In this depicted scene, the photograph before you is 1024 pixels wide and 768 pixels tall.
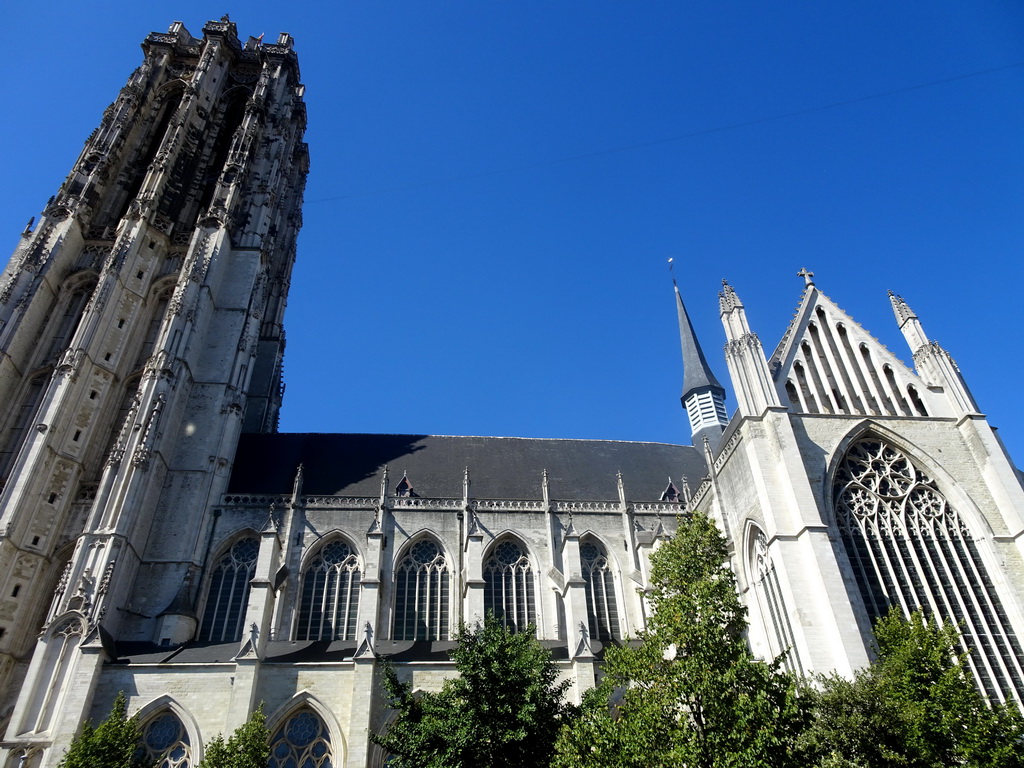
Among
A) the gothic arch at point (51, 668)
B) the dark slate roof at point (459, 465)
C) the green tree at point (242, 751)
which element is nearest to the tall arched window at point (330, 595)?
the dark slate roof at point (459, 465)

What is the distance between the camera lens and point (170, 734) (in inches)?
689

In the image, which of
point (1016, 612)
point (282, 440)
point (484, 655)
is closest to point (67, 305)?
point (282, 440)

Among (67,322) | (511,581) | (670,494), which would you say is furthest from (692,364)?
(67,322)

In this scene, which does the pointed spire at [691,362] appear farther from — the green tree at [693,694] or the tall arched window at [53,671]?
the tall arched window at [53,671]

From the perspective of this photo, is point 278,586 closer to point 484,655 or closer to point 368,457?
point 368,457

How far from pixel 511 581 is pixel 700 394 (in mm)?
18010

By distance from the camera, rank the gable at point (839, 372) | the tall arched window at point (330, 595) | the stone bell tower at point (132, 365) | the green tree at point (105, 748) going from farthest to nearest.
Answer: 1. the tall arched window at point (330, 595)
2. the gable at point (839, 372)
3. the stone bell tower at point (132, 365)
4. the green tree at point (105, 748)

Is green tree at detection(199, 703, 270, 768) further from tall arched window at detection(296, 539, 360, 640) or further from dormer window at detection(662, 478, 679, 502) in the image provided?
dormer window at detection(662, 478, 679, 502)

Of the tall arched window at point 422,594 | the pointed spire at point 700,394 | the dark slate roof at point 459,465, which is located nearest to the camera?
the tall arched window at point 422,594

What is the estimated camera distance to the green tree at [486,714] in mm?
13773

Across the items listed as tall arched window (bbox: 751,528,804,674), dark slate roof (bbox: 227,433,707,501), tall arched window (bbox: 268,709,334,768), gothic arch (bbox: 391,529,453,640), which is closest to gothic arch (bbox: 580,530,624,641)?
dark slate roof (bbox: 227,433,707,501)

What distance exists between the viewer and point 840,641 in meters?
15.6

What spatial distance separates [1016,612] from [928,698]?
6824 mm

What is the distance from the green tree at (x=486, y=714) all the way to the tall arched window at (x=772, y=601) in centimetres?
602
